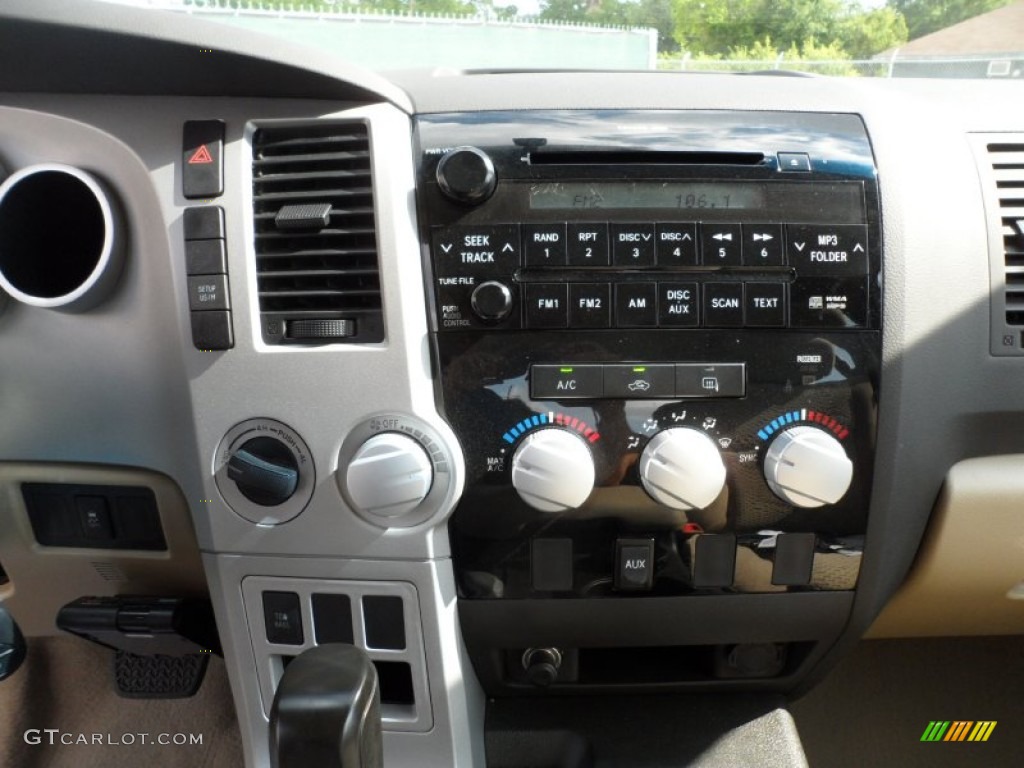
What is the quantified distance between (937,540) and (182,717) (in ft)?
4.42

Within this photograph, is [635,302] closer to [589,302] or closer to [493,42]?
[589,302]

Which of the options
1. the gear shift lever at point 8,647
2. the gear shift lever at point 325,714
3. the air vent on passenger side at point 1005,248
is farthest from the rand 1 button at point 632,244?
the gear shift lever at point 8,647

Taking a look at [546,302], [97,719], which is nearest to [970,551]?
[546,302]

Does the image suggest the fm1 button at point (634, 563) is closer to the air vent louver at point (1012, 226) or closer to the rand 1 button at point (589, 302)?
the rand 1 button at point (589, 302)

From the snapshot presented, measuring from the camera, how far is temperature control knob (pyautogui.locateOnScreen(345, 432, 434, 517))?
89 cm

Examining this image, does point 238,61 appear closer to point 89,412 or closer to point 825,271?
point 89,412

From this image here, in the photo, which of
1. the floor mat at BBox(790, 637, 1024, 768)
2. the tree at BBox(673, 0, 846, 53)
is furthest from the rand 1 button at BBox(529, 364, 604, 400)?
the floor mat at BBox(790, 637, 1024, 768)

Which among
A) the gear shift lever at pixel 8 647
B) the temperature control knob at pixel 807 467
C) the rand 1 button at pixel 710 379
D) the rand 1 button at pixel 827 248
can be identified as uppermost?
the rand 1 button at pixel 827 248

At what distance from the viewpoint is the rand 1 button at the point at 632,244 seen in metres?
0.92

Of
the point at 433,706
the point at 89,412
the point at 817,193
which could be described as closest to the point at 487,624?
the point at 433,706

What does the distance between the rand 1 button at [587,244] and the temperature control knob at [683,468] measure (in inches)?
8.5

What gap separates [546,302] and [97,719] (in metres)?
1.27

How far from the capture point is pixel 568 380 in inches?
36.8

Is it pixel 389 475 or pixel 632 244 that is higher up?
pixel 632 244
